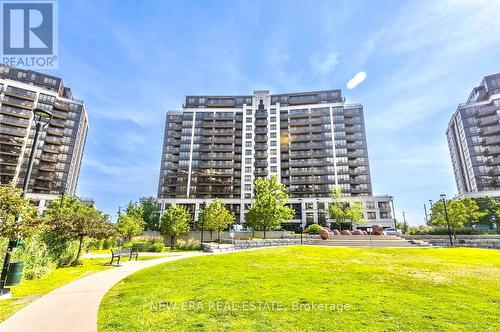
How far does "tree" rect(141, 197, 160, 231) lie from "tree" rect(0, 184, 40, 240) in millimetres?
57845

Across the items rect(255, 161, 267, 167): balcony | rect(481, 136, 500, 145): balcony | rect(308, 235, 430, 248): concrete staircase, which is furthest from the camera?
rect(255, 161, 267, 167): balcony

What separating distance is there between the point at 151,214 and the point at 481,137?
312ft

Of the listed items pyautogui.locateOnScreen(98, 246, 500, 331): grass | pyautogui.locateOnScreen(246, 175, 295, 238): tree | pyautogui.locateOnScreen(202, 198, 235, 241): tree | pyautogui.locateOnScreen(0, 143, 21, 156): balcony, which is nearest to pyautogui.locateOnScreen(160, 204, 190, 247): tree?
pyautogui.locateOnScreen(202, 198, 235, 241): tree

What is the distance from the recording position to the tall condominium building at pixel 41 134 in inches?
2741

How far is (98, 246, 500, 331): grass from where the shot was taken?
602 cm

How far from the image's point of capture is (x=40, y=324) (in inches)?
240

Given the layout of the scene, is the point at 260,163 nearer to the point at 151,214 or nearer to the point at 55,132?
the point at 151,214

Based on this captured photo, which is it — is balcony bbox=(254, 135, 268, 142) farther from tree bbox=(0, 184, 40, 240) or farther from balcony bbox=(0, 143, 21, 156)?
tree bbox=(0, 184, 40, 240)

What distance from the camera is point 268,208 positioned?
40.3 metres

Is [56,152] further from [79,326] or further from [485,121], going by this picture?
[485,121]

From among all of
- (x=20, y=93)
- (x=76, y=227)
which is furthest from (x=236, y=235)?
(x=20, y=93)

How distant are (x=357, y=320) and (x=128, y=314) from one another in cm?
578

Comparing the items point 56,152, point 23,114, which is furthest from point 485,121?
point 23,114

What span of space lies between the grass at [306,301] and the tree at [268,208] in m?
27.6
